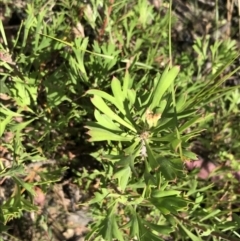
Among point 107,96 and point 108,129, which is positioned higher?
point 107,96

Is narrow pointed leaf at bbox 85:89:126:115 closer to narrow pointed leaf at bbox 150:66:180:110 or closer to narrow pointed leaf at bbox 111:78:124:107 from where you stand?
narrow pointed leaf at bbox 111:78:124:107

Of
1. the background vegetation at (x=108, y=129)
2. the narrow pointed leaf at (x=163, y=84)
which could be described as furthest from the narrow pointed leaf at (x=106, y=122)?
the narrow pointed leaf at (x=163, y=84)

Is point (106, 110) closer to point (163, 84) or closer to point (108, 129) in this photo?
point (108, 129)

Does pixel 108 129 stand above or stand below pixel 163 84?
below

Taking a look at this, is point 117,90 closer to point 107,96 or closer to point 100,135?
point 107,96

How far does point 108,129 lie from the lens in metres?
1.57

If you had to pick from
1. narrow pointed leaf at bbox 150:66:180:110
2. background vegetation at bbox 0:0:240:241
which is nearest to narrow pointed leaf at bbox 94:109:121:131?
background vegetation at bbox 0:0:240:241

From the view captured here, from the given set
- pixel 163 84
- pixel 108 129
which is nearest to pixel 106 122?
pixel 108 129

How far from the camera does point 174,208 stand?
4.93 feet

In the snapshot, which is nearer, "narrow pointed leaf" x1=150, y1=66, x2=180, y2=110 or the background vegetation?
"narrow pointed leaf" x1=150, y1=66, x2=180, y2=110

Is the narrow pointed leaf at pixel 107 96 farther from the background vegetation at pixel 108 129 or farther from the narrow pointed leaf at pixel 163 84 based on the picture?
the narrow pointed leaf at pixel 163 84

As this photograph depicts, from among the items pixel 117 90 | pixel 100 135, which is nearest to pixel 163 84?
pixel 117 90

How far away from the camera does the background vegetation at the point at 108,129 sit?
156 cm

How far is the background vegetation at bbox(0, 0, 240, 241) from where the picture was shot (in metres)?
1.56
